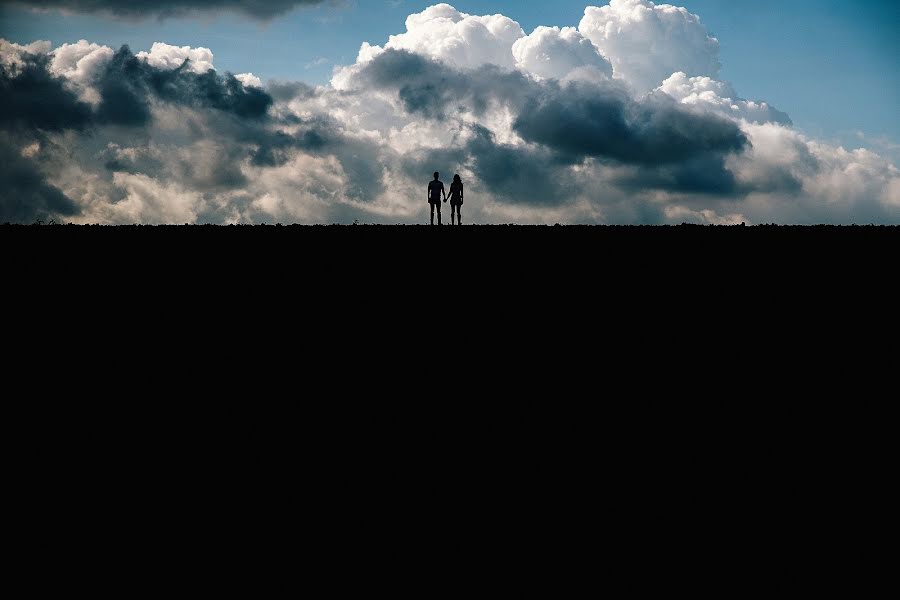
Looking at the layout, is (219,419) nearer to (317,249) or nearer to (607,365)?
(607,365)

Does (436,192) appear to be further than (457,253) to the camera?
Yes

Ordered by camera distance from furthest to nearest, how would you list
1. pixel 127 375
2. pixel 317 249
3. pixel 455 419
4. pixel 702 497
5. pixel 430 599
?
pixel 317 249, pixel 127 375, pixel 455 419, pixel 702 497, pixel 430 599

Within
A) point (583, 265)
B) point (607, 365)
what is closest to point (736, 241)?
point (583, 265)

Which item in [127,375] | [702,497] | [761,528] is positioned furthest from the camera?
[127,375]

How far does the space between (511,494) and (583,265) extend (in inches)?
391

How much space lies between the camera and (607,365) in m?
12.5

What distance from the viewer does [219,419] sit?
10516 mm

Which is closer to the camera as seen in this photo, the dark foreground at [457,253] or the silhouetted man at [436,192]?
the dark foreground at [457,253]

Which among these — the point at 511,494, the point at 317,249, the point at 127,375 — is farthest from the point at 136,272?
the point at 511,494

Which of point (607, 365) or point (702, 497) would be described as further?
point (607, 365)

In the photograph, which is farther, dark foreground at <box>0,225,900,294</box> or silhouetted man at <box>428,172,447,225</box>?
silhouetted man at <box>428,172,447,225</box>

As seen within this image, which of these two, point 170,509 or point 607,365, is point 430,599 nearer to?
point 170,509

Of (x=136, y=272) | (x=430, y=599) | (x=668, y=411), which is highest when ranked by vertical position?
(x=136, y=272)

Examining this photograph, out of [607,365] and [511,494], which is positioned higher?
[607,365]
